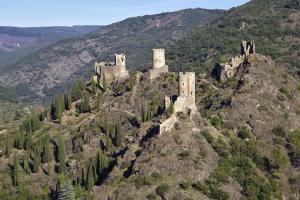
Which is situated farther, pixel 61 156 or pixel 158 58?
pixel 158 58

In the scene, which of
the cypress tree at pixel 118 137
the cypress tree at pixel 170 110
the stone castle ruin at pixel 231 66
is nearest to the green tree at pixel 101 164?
the cypress tree at pixel 118 137

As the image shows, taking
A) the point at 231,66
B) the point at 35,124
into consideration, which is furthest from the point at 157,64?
the point at 35,124

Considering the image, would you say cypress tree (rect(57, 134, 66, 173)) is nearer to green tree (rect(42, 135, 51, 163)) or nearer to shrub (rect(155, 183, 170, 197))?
green tree (rect(42, 135, 51, 163))

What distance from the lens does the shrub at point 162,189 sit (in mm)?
88625

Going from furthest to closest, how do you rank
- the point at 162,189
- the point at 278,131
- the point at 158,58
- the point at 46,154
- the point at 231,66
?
the point at 158,58 → the point at 231,66 → the point at 46,154 → the point at 278,131 → the point at 162,189

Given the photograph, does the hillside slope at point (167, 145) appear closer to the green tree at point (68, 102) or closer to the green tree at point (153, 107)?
the green tree at point (153, 107)

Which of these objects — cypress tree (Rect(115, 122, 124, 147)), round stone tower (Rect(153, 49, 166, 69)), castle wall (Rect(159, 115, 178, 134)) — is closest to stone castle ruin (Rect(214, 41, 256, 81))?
round stone tower (Rect(153, 49, 166, 69))

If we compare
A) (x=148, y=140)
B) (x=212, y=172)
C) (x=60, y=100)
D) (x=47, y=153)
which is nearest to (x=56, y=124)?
(x=60, y=100)

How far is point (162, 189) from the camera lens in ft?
292

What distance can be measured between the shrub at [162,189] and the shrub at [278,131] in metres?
26.5

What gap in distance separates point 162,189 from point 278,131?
1115 inches

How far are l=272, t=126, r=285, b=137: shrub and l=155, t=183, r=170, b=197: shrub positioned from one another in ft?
86.8

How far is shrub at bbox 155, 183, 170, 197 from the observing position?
8862cm

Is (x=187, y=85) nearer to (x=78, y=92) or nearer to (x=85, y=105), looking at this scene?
(x=85, y=105)
